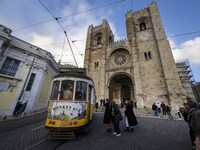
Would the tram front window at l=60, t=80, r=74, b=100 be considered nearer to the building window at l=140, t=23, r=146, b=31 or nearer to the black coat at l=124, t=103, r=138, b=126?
the black coat at l=124, t=103, r=138, b=126

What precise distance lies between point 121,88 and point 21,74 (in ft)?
56.4

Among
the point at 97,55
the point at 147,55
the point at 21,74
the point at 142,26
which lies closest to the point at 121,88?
the point at 147,55

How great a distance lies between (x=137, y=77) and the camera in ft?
54.8

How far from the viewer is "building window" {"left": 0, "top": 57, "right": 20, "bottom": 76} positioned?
10005 mm

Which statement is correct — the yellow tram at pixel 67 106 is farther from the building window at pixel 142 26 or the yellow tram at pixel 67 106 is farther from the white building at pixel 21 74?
the building window at pixel 142 26

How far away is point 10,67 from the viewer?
1044 cm

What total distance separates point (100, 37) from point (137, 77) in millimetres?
14742

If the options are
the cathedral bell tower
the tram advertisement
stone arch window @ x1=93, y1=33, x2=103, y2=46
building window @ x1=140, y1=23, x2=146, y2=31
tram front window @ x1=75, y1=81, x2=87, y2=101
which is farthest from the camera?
stone arch window @ x1=93, y1=33, x2=103, y2=46

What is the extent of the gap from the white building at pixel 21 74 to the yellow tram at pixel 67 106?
28.4ft

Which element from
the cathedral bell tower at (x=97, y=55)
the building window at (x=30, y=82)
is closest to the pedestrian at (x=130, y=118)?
the building window at (x=30, y=82)

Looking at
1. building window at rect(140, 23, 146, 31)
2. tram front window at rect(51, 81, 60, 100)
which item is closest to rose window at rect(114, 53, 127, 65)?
building window at rect(140, 23, 146, 31)

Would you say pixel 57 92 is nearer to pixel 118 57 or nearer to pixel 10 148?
pixel 10 148

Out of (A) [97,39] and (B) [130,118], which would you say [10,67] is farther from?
(A) [97,39]

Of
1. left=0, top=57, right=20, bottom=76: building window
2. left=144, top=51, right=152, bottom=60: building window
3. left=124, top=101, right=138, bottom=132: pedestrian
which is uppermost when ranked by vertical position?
left=144, top=51, right=152, bottom=60: building window
